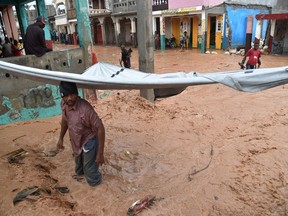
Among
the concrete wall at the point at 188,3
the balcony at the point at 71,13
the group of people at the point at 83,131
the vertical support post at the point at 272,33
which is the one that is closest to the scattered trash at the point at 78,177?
the group of people at the point at 83,131

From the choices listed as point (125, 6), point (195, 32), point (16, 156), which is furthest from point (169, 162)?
point (125, 6)

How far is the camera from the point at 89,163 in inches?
129

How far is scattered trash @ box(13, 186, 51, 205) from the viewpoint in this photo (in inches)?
117

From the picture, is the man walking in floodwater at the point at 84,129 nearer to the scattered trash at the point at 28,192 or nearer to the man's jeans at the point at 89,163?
the man's jeans at the point at 89,163

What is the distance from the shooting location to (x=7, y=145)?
4547 millimetres

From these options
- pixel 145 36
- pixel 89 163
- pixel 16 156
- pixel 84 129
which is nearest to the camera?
pixel 84 129

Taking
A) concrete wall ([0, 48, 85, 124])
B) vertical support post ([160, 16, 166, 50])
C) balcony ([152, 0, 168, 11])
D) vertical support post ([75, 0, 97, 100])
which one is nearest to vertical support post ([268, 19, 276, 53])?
balcony ([152, 0, 168, 11])

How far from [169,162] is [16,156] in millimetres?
2537

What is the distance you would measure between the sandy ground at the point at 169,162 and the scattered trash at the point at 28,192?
2.6 inches

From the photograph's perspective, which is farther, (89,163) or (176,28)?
(176,28)

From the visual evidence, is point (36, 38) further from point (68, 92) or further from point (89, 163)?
point (89, 163)

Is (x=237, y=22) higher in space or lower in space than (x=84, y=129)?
higher

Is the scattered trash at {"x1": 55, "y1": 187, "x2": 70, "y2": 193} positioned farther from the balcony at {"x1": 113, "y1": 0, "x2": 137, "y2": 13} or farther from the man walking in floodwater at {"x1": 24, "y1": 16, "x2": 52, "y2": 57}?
the balcony at {"x1": 113, "y1": 0, "x2": 137, "y2": 13}

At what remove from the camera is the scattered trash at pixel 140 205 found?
2.96 metres
